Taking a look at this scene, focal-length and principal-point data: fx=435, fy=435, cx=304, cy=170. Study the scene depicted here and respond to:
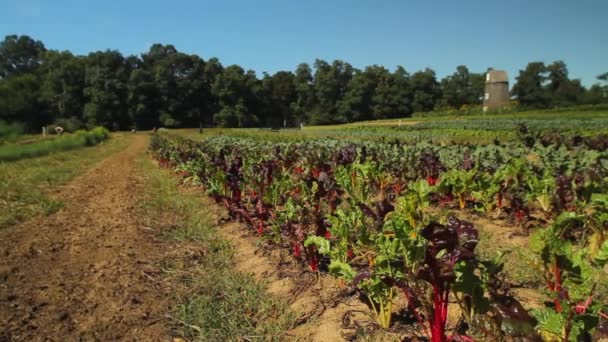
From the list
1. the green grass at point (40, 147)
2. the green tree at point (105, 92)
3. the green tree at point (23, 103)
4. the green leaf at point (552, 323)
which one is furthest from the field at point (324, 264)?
the green tree at point (105, 92)

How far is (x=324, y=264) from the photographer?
459 cm

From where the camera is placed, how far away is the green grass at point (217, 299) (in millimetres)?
3369

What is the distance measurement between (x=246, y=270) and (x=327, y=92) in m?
81.9

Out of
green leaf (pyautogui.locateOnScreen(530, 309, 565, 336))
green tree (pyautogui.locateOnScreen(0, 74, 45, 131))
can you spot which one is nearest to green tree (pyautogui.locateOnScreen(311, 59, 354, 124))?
green tree (pyautogui.locateOnScreen(0, 74, 45, 131))

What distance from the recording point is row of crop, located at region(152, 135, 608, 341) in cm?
230

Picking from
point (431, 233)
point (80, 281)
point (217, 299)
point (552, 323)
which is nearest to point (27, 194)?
point (80, 281)

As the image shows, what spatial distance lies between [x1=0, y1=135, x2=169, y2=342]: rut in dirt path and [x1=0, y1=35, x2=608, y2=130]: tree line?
6113 centimetres

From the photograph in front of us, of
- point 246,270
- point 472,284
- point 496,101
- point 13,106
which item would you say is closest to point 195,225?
point 246,270

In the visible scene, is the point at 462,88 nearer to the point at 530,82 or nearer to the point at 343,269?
the point at 530,82

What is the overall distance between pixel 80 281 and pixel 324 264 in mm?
2451

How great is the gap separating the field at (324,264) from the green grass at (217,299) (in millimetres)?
18

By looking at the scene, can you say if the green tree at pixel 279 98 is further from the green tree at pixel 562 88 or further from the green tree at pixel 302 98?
the green tree at pixel 562 88

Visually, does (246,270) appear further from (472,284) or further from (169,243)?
(472,284)

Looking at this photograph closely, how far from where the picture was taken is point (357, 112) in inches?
3253
